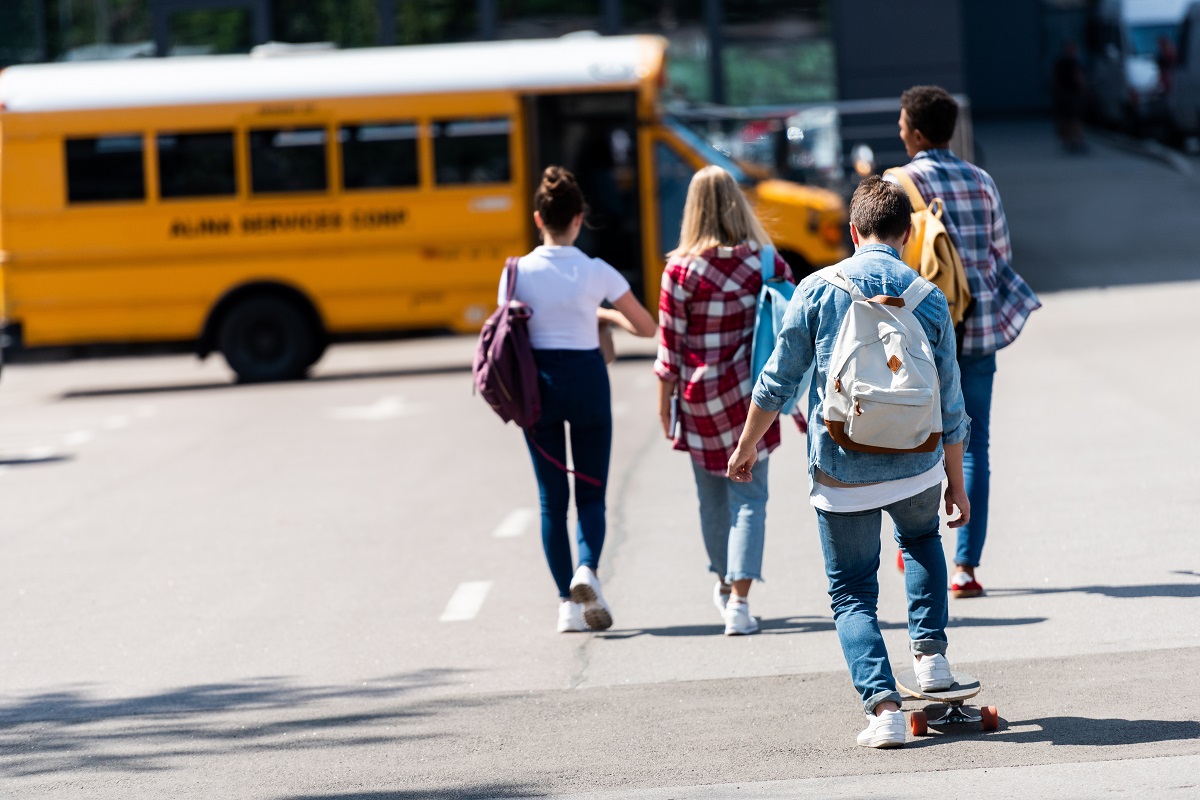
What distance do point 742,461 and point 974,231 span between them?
1928mm

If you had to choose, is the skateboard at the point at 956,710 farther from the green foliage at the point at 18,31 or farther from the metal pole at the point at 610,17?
the green foliage at the point at 18,31

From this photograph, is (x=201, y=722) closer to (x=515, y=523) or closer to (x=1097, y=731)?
(x=1097, y=731)

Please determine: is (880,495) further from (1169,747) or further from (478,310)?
(478,310)

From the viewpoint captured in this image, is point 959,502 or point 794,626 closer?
point 959,502

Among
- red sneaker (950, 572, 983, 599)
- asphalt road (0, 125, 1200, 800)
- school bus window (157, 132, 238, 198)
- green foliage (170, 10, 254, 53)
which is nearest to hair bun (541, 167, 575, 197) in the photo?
asphalt road (0, 125, 1200, 800)

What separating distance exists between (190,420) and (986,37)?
92.5ft

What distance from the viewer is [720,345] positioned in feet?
21.9

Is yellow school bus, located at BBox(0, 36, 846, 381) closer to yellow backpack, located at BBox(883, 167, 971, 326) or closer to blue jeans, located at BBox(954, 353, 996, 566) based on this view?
blue jeans, located at BBox(954, 353, 996, 566)

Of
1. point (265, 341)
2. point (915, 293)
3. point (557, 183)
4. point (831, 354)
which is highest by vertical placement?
point (557, 183)

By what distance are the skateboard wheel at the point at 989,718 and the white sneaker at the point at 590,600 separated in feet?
6.53

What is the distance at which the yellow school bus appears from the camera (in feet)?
57.3

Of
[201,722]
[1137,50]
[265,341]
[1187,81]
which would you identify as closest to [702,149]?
[265,341]

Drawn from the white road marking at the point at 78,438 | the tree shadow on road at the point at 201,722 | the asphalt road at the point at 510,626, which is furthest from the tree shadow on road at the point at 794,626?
the white road marking at the point at 78,438

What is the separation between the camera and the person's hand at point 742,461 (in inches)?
207
